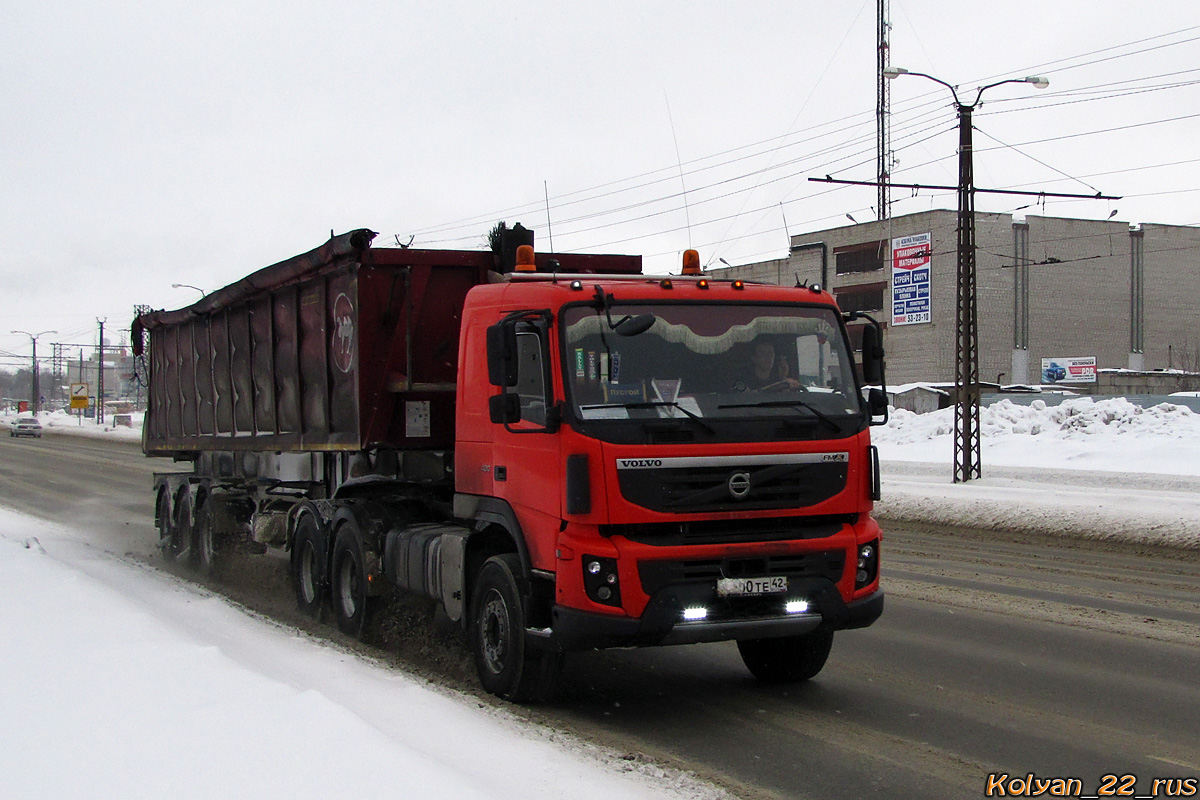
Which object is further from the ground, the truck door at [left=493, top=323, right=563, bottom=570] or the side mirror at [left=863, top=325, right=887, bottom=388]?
the side mirror at [left=863, top=325, right=887, bottom=388]

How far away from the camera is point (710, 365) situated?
694 cm

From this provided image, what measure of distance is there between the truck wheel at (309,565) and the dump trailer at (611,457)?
105 cm

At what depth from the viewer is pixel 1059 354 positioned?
222 ft

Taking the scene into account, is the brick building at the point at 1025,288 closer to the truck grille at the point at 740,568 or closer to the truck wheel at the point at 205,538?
the truck wheel at the point at 205,538

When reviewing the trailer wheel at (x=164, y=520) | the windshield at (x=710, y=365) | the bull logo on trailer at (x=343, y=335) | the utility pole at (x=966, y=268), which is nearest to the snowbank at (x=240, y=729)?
the windshield at (x=710, y=365)

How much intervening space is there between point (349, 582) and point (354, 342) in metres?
2.05

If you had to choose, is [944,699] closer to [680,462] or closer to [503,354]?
[680,462]

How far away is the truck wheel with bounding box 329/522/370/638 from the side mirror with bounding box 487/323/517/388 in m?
3.15

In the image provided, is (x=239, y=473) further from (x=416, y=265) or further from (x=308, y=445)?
(x=416, y=265)

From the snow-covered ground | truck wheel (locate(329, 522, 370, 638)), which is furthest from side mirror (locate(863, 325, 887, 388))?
the snow-covered ground


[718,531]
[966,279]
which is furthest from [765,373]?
[966,279]

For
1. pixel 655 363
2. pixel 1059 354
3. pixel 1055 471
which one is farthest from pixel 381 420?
pixel 1059 354

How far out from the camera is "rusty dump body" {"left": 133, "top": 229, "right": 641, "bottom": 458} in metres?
9.27

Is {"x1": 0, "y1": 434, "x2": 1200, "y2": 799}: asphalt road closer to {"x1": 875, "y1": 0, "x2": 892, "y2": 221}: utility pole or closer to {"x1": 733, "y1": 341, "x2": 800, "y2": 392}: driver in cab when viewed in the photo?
{"x1": 733, "y1": 341, "x2": 800, "y2": 392}: driver in cab
